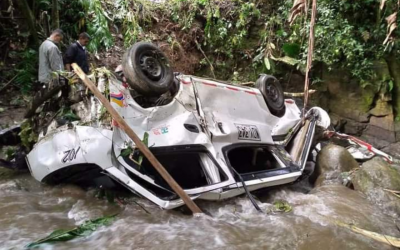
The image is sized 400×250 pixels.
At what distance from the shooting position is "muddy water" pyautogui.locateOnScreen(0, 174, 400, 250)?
10.3 ft

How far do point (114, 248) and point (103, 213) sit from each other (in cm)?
69

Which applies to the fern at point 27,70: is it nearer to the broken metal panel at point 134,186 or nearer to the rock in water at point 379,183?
the broken metal panel at point 134,186

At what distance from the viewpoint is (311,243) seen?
3289mm

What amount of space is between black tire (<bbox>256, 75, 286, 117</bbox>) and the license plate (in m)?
0.94

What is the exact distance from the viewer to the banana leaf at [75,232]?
2.95 metres

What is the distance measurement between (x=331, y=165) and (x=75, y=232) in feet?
12.7

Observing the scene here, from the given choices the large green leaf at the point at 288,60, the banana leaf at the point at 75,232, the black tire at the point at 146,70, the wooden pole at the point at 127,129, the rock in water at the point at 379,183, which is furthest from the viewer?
the large green leaf at the point at 288,60

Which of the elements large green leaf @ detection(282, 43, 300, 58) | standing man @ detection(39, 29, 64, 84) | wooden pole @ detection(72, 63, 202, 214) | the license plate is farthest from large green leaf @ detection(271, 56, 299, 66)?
wooden pole @ detection(72, 63, 202, 214)

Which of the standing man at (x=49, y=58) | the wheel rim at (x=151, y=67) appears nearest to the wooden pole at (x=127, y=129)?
the wheel rim at (x=151, y=67)

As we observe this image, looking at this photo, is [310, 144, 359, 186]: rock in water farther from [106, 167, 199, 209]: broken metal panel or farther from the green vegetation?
the green vegetation

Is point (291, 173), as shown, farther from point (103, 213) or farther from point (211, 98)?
point (103, 213)

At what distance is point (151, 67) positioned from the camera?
13.5ft

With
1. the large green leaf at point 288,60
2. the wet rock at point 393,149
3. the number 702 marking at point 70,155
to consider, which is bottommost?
the wet rock at point 393,149

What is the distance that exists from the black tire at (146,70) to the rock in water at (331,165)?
110 inches
